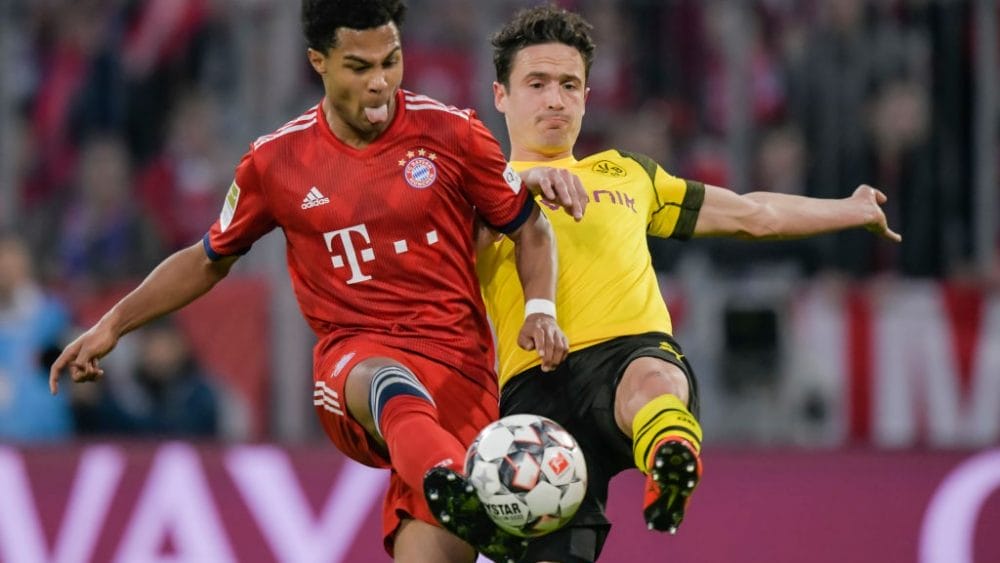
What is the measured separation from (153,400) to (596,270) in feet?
13.6

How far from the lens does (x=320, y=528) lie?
884 centimetres

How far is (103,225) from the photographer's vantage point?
10281mm

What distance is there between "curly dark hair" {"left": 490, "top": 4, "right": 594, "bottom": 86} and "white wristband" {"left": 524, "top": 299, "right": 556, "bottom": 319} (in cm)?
108

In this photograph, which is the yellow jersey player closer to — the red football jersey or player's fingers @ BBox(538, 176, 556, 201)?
player's fingers @ BBox(538, 176, 556, 201)

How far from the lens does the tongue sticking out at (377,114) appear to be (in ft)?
18.5

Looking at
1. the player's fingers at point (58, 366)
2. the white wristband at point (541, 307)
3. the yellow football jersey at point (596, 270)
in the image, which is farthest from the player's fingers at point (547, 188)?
the player's fingers at point (58, 366)

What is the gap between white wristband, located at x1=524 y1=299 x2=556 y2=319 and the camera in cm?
571

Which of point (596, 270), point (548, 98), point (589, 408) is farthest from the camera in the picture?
point (548, 98)

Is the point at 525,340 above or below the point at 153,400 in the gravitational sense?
above

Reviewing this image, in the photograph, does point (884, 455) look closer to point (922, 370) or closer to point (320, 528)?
point (922, 370)

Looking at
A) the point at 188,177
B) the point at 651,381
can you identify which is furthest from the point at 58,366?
the point at 188,177

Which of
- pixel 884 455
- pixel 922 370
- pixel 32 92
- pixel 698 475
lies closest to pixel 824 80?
pixel 922 370

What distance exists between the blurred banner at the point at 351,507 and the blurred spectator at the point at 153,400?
66 centimetres

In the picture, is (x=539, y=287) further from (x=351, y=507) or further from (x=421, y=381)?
(x=351, y=507)
